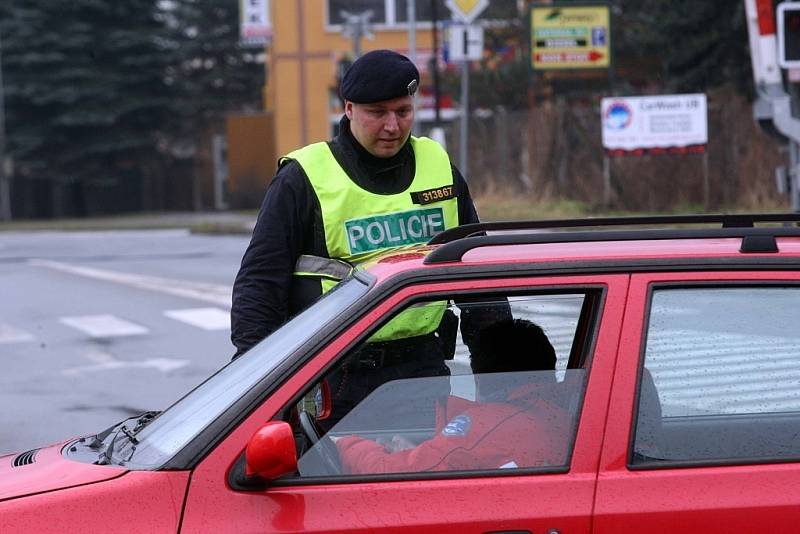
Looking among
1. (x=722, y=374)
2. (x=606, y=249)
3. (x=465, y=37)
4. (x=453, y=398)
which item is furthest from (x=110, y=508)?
(x=465, y=37)

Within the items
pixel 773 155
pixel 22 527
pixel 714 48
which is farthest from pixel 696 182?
pixel 22 527

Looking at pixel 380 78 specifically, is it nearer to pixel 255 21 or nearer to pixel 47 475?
pixel 47 475

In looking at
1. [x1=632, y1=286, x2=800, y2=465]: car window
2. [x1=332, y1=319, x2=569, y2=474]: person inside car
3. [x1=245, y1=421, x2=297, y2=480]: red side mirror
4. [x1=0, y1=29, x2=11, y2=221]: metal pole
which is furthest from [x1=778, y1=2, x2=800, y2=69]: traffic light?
[x1=0, y1=29, x2=11, y2=221]: metal pole

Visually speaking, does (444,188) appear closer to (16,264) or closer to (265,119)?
(16,264)

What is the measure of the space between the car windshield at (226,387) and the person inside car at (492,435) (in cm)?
24

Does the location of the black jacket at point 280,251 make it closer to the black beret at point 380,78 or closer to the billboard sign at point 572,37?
the black beret at point 380,78

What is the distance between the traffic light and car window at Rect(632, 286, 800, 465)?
27.4 feet

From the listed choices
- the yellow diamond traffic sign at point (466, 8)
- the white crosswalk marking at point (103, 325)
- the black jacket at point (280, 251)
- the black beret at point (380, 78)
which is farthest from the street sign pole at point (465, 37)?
the black jacket at point (280, 251)

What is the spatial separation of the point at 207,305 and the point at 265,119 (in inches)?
1308

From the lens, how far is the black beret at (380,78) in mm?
4035

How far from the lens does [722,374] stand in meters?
3.09

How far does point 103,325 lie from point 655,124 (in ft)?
44.8

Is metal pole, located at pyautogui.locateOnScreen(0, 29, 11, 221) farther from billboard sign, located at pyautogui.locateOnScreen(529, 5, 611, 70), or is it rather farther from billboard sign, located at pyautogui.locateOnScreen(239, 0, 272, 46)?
billboard sign, located at pyautogui.locateOnScreen(529, 5, 611, 70)

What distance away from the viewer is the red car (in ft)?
9.34
